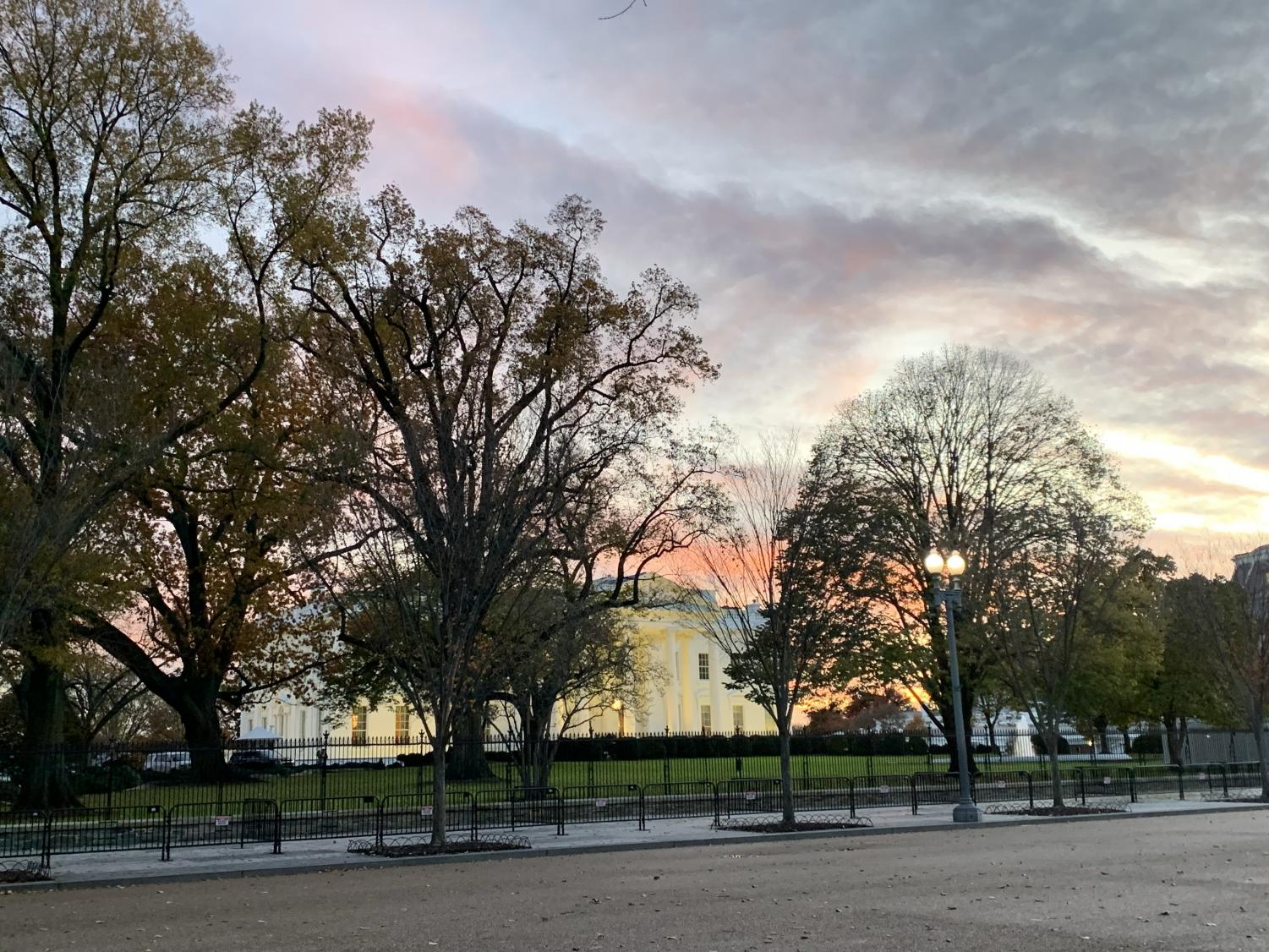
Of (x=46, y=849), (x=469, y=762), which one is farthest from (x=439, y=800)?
(x=469, y=762)

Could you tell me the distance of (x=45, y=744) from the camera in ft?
Answer: 90.7

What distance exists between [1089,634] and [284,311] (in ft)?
88.2

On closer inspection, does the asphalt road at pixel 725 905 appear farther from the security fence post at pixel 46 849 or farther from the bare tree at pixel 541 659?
the bare tree at pixel 541 659

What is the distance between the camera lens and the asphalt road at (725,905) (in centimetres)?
948

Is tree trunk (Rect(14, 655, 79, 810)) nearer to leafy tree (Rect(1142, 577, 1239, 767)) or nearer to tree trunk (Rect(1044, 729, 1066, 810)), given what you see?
tree trunk (Rect(1044, 729, 1066, 810))

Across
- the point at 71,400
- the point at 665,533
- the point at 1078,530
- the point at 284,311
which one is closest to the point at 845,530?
the point at 665,533

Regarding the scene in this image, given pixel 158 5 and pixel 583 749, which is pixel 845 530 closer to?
pixel 583 749

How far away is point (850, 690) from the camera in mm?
46281

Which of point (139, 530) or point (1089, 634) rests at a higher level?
point (139, 530)

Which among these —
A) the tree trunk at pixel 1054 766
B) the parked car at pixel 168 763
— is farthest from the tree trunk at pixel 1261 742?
the parked car at pixel 168 763

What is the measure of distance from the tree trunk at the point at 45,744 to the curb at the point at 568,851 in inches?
402

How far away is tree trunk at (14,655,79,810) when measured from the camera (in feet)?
86.1

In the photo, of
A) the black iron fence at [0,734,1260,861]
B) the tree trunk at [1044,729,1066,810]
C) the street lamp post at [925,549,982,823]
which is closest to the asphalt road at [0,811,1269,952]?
the black iron fence at [0,734,1260,861]

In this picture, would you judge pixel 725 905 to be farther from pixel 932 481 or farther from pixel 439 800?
pixel 932 481
